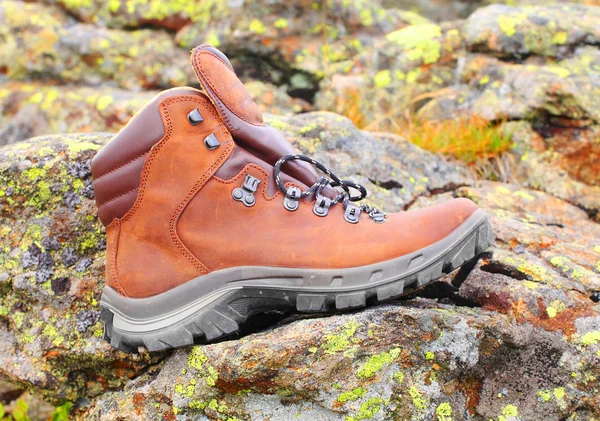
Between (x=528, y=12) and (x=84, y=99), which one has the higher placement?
(x=528, y=12)

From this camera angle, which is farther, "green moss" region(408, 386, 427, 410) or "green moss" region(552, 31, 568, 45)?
"green moss" region(552, 31, 568, 45)

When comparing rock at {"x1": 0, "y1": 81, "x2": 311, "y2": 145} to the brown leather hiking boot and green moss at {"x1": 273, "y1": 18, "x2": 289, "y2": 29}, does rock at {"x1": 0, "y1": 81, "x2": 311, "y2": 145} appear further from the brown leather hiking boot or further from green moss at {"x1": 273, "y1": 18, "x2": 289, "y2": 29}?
the brown leather hiking boot

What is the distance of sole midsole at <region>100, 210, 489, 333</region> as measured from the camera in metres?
1.85

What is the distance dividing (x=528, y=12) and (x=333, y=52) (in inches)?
69.5

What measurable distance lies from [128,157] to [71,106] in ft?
10.5

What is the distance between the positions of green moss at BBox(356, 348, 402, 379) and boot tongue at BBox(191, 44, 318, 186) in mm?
704

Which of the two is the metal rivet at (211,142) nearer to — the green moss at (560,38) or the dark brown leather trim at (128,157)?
the dark brown leather trim at (128,157)

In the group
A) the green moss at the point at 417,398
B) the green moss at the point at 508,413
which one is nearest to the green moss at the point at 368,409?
the green moss at the point at 417,398

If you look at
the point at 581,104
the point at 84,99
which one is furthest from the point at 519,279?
the point at 84,99

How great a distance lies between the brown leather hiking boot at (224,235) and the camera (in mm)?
1859

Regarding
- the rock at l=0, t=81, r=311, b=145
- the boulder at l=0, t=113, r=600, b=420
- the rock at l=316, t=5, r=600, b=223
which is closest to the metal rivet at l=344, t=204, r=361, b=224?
the boulder at l=0, t=113, r=600, b=420

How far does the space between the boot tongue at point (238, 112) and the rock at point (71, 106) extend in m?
2.61

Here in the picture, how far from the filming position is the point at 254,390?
184cm

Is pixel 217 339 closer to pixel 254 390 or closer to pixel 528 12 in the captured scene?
pixel 254 390
